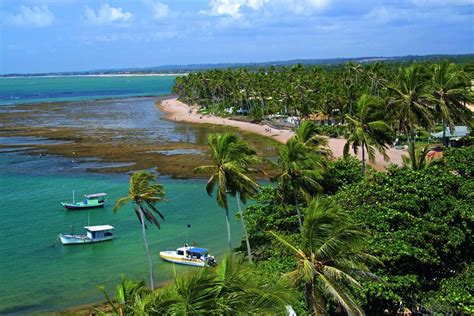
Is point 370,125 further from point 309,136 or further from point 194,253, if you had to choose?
point 194,253

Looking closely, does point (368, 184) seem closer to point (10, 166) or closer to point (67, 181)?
point (67, 181)

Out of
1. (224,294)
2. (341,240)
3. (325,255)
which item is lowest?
(325,255)

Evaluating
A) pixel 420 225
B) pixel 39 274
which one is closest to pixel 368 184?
pixel 420 225

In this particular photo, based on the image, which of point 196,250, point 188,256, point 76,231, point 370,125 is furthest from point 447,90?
point 76,231

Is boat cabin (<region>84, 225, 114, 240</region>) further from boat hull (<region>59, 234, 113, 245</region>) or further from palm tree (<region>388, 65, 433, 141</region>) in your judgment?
palm tree (<region>388, 65, 433, 141</region>)

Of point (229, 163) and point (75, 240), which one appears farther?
point (75, 240)

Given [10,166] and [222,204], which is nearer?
[222,204]
